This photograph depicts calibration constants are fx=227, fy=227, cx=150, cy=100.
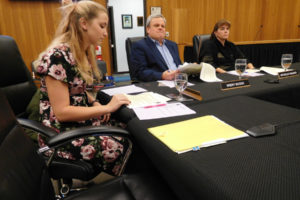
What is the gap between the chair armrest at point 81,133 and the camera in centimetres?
92

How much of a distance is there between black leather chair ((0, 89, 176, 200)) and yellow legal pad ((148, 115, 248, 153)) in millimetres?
252

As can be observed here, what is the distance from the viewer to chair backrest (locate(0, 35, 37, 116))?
1.42 m

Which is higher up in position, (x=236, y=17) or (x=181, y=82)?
(x=236, y=17)

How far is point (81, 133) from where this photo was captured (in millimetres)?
953

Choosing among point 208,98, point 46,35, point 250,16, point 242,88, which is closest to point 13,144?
point 208,98

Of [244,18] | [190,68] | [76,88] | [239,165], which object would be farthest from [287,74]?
[244,18]

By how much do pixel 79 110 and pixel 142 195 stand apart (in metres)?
0.55

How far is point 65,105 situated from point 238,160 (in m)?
0.86

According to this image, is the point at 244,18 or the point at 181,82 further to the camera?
the point at 244,18

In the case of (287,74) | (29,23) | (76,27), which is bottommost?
(287,74)

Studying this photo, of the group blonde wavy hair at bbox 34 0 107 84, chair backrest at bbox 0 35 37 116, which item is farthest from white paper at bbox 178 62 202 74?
chair backrest at bbox 0 35 37 116

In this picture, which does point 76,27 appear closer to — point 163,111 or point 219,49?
point 163,111

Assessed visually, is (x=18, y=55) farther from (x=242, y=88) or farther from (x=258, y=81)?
(x=258, y=81)

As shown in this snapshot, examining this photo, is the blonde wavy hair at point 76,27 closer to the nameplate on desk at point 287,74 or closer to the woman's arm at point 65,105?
the woman's arm at point 65,105
